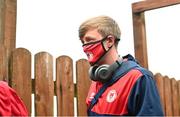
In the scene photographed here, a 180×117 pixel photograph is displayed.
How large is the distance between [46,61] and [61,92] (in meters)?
0.31

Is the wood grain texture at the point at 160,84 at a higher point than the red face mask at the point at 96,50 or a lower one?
lower

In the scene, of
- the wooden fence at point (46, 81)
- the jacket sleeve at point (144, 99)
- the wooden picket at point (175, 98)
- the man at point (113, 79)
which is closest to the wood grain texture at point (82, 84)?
the wooden fence at point (46, 81)

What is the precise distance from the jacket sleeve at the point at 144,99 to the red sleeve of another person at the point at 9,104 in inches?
26.9

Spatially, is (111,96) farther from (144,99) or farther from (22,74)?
(22,74)

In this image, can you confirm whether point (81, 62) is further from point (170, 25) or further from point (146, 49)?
point (170, 25)

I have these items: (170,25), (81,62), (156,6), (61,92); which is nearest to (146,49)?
(156,6)

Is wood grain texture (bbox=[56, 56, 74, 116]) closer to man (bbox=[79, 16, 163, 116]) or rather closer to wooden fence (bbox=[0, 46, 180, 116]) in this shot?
wooden fence (bbox=[0, 46, 180, 116])

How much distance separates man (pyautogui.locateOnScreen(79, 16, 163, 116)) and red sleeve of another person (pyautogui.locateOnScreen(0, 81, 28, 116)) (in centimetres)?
43

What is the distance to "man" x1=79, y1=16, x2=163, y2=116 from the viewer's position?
2.05m

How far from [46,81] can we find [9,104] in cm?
83

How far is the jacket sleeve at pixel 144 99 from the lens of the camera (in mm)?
2002

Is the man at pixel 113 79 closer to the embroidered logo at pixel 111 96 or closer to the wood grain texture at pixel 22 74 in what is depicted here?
the embroidered logo at pixel 111 96

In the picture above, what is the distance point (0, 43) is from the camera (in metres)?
2.72

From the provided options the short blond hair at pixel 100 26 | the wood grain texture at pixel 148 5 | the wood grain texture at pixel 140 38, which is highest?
the wood grain texture at pixel 148 5
